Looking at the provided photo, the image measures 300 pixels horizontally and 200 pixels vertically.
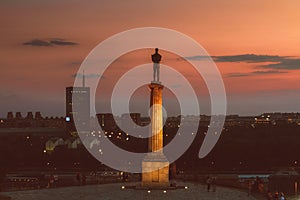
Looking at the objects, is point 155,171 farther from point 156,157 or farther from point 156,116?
point 156,116

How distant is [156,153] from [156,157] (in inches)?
11.1

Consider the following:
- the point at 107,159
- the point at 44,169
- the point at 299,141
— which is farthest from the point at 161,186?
the point at 299,141

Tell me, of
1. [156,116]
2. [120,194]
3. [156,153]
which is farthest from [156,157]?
[120,194]

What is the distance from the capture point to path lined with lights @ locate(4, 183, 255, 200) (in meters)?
43.6

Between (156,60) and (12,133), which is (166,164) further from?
(12,133)

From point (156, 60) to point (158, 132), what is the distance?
16.1 feet

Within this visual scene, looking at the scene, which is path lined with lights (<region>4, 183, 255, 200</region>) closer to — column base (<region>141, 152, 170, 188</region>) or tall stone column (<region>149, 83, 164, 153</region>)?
column base (<region>141, 152, 170, 188</region>)

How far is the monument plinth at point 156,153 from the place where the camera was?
1923 inches

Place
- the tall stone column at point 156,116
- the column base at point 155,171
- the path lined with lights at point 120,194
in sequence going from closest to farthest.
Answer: the path lined with lights at point 120,194 < the column base at point 155,171 < the tall stone column at point 156,116

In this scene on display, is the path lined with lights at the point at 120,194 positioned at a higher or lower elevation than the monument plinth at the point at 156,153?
lower

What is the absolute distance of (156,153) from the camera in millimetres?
49250

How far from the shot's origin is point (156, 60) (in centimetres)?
4894

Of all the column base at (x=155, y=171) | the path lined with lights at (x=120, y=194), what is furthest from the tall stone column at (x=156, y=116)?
the path lined with lights at (x=120, y=194)

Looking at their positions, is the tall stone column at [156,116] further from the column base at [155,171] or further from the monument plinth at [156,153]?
the column base at [155,171]
